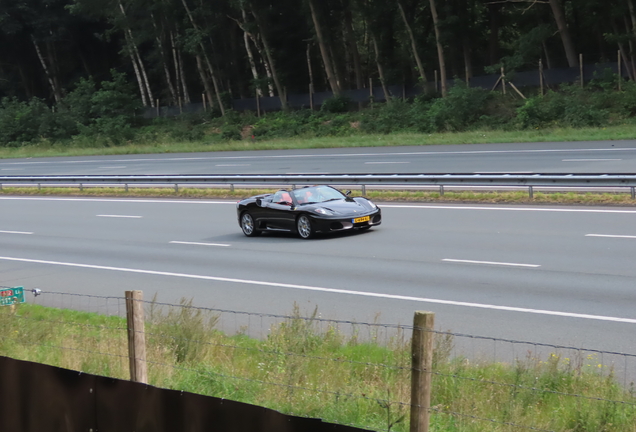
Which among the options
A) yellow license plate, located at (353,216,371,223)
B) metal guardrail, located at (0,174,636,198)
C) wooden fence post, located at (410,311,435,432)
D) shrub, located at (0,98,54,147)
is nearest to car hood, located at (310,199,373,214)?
yellow license plate, located at (353,216,371,223)

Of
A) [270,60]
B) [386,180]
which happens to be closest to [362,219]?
[386,180]

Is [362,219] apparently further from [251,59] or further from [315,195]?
[251,59]

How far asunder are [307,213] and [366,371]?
1048cm

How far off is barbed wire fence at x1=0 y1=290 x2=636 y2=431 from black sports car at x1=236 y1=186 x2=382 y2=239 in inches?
294

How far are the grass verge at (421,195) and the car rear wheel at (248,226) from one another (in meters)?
5.89

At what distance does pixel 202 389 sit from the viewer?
7.20m

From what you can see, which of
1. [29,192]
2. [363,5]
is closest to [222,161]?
[29,192]

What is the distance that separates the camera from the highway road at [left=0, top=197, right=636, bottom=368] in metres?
10.5

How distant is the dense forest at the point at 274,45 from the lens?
51094 millimetres

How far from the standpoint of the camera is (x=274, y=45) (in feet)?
218

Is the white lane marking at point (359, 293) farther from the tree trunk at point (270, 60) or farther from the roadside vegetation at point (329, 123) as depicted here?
the tree trunk at point (270, 60)

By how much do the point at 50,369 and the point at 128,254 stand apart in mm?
12287

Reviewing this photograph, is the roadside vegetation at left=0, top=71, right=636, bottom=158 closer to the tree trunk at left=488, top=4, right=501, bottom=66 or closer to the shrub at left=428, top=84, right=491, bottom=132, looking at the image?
the shrub at left=428, top=84, right=491, bottom=132

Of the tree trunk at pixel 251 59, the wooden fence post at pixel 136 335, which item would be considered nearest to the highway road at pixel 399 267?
the wooden fence post at pixel 136 335
